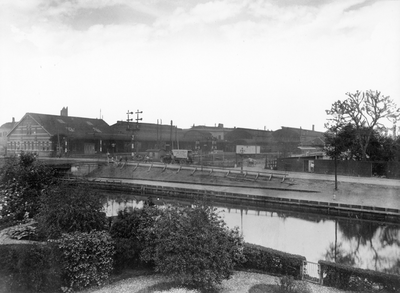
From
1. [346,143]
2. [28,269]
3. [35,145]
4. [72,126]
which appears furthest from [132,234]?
[72,126]

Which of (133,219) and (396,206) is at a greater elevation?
(133,219)

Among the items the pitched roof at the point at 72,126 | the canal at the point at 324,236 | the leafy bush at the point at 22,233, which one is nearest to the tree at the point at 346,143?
the canal at the point at 324,236

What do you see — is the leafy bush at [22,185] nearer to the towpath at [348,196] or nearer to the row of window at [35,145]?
the towpath at [348,196]

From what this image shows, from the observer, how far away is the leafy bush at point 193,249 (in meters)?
9.45

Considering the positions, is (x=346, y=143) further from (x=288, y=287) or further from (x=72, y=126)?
(x=72, y=126)

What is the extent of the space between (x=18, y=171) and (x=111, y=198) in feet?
61.1

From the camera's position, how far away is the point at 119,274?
35.3ft

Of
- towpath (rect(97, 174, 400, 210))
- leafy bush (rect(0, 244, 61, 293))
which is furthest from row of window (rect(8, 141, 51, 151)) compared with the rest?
leafy bush (rect(0, 244, 61, 293))

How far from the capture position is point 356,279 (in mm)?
10008

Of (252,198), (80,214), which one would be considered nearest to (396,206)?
(252,198)

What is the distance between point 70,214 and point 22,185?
602 centimetres

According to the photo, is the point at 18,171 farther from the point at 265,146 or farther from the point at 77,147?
the point at 265,146

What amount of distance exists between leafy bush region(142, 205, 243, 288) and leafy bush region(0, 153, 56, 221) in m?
8.09

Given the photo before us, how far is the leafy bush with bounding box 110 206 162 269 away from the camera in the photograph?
1081 cm
